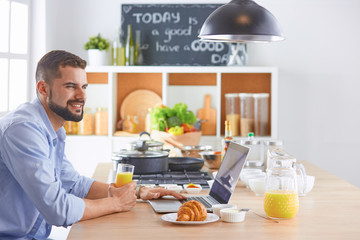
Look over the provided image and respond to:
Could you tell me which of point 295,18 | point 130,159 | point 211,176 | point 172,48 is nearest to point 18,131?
point 130,159

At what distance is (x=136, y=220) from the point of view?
193cm

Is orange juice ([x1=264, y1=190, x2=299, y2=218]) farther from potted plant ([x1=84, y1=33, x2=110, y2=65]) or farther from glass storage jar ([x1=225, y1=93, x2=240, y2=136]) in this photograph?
potted plant ([x1=84, y1=33, x2=110, y2=65])

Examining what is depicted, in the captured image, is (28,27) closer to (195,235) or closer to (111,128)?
(111,128)

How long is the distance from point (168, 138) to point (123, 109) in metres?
1.54

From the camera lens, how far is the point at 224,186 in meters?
2.15

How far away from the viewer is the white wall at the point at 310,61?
5.23 meters

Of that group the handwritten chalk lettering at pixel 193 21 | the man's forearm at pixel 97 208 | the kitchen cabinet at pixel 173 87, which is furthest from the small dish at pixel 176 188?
the handwritten chalk lettering at pixel 193 21

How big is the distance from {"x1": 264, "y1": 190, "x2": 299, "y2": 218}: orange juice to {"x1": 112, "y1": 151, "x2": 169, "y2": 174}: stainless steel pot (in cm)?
99

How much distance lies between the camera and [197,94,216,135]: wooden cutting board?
5.23m

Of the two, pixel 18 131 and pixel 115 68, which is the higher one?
pixel 115 68

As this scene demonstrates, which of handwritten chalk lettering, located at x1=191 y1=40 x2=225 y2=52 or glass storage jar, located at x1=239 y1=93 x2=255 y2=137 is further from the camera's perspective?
handwritten chalk lettering, located at x1=191 y1=40 x2=225 y2=52

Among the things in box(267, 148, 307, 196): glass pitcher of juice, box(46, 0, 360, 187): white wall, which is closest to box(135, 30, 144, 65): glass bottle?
box(46, 0, 360, 187): white wall

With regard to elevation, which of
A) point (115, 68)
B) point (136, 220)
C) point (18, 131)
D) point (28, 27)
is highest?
point (28, 27)

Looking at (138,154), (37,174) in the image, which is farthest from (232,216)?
(138,154)
